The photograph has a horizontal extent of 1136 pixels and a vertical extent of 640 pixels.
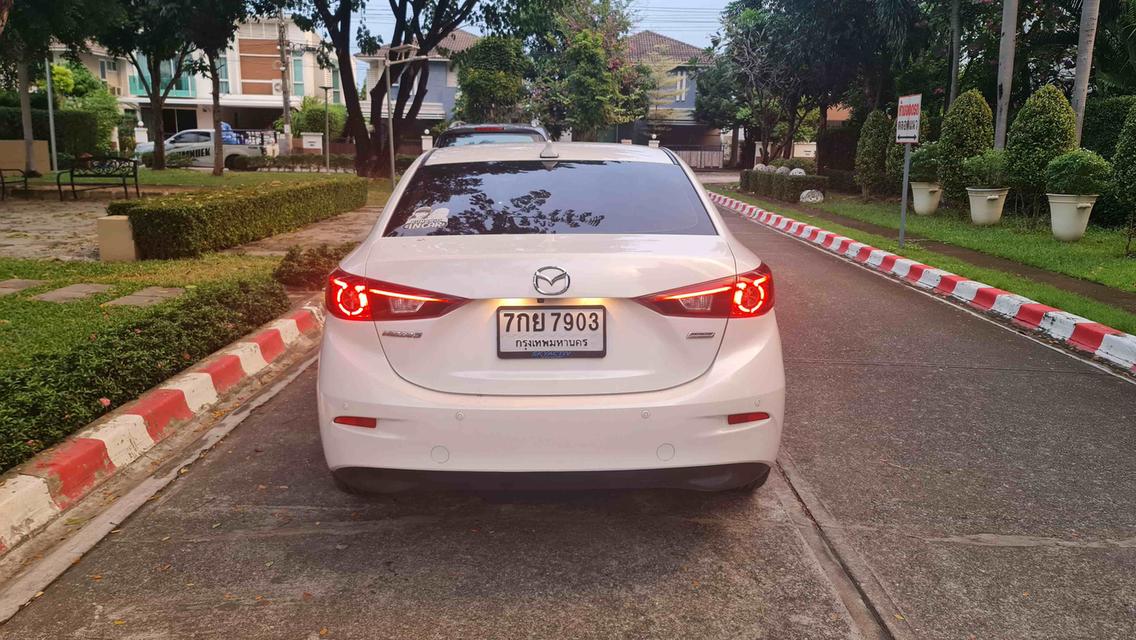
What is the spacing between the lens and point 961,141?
1789 centimetres

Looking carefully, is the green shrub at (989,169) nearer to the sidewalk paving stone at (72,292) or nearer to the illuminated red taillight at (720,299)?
the sidewalk paving stone at (72,292)

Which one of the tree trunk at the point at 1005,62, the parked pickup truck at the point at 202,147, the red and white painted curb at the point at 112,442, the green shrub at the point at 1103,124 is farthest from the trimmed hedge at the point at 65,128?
the green shrub at the point at 1103,124

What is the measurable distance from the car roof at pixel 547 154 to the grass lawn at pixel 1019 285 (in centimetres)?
497

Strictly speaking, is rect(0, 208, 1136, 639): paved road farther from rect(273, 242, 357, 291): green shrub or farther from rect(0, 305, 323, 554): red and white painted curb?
rect(273, 242, 357, 291): green shrub

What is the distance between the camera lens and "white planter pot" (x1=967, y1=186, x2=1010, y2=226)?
1584cm

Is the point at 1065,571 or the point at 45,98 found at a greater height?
the point at 45,98

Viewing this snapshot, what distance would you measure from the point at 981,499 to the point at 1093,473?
0.78 m

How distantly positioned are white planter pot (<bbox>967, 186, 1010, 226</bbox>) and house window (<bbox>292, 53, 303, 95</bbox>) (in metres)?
52.6

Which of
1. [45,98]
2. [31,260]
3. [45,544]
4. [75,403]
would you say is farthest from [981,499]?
[45,98]

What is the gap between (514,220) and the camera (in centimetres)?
368

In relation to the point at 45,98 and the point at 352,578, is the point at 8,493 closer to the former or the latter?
the point at 352,578

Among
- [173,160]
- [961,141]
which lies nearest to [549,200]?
[961,141]

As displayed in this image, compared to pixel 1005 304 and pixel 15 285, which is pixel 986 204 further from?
pixel 15 285

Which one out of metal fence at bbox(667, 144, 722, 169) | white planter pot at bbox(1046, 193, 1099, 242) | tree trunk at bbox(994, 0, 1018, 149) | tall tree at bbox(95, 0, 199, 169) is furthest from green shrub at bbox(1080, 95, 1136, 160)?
metal fence at bbox(667, 144, 722, 169)
